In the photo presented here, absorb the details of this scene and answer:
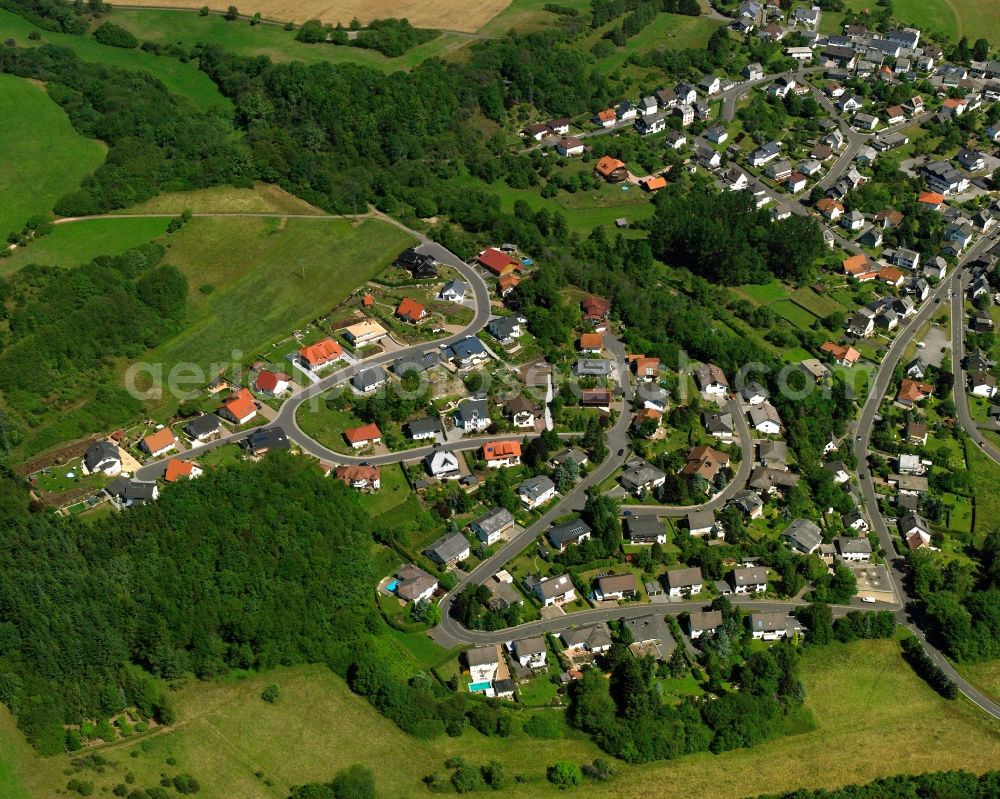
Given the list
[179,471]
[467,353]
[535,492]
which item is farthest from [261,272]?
[535,492]

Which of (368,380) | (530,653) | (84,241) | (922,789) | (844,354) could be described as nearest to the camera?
(922,789)

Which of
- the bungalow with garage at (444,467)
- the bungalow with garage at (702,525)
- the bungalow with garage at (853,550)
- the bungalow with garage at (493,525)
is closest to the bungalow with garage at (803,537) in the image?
the bungalow with garage at (853,550)

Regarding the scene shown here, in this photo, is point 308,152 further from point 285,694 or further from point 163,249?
point 285,694

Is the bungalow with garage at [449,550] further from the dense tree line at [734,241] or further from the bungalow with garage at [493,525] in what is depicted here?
the dense tree line at [734,241]

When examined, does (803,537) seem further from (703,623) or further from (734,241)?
(734,241)

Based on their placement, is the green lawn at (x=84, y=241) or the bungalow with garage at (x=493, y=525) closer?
the bungalow with garage at (x=493, y=525)
